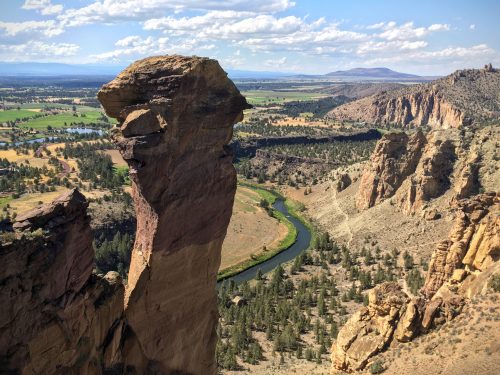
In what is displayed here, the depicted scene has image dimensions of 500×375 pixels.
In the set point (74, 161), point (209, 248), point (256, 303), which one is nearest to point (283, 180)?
point (74, 161)

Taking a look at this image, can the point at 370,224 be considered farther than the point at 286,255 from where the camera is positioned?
Yes

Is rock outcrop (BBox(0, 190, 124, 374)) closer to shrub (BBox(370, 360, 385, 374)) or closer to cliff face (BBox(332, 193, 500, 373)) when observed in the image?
shrub (BBox(370, 360, 385, 374))

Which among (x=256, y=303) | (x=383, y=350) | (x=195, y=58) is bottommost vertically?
(x=256, y=303)

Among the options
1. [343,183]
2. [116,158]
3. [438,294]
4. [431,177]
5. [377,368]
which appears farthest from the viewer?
[116,158]

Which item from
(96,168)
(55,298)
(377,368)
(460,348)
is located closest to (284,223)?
(96,168)

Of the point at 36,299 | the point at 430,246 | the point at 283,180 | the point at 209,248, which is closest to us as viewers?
the point at 36,299

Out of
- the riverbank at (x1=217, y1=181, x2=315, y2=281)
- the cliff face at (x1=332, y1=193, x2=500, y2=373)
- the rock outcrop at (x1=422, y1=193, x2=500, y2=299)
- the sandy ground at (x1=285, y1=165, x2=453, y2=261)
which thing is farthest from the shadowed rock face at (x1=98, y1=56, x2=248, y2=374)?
the sandy ground at (x1=285, y1=165, x2=453, y2=261)

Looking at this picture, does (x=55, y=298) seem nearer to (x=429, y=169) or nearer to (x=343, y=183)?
(x=429, y=169)

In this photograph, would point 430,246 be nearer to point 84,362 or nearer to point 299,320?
point 299,320
